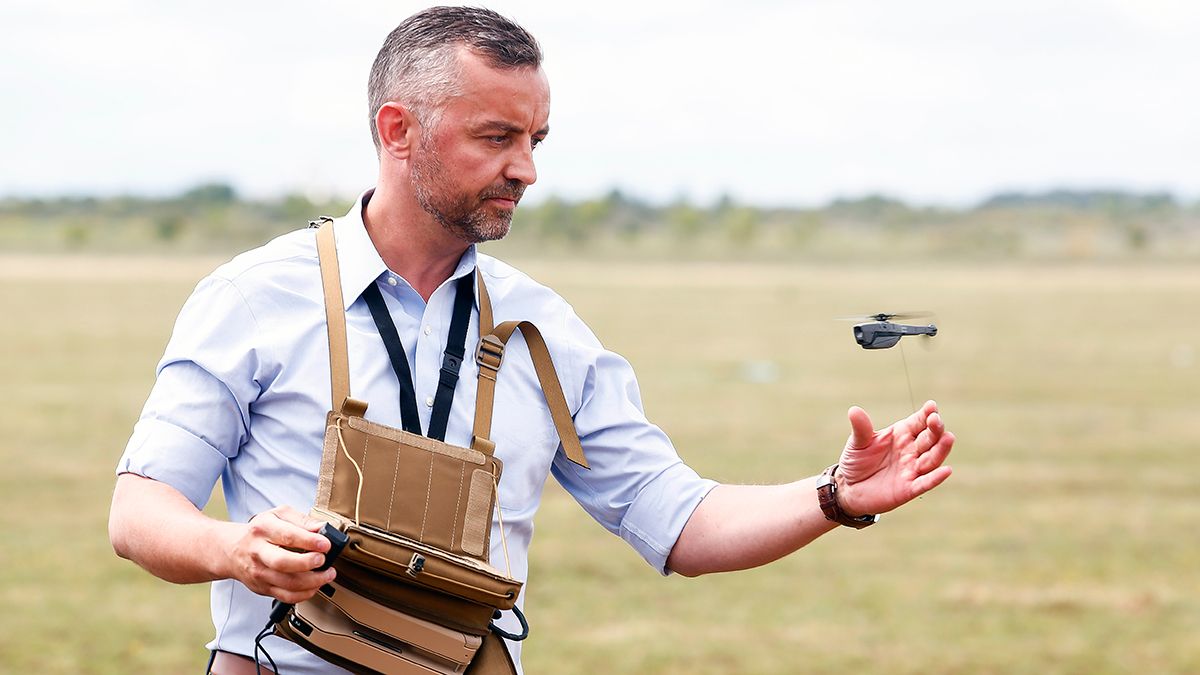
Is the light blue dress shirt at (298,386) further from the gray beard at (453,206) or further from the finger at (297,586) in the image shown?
the finger at (297,586)

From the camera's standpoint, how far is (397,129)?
3.27 m

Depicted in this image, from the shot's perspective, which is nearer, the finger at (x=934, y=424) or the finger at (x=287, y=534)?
the finger at (x=287, y=534)

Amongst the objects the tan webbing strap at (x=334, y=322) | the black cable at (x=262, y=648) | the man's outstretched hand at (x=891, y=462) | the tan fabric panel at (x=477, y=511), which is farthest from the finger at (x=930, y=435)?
the black cable at (x=262, y=648)

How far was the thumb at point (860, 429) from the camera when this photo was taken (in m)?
3.05

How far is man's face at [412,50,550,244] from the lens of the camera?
318 cm

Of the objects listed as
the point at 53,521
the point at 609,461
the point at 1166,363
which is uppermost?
the point at 609,461

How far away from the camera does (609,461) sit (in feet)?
11.7

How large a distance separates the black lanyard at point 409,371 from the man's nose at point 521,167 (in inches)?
12.9

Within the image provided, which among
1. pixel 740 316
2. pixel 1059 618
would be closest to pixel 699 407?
pixel 1059 618

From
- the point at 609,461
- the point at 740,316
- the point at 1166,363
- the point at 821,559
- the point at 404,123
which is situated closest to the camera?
the point at 404,123

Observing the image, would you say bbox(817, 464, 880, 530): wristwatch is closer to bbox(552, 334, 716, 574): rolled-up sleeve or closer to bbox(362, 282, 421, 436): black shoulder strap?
bbox(552, 334, 716, 574): rolled-up sleeve

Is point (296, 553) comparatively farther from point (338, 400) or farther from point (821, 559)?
point (821, 559)

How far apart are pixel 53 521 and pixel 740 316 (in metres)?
39.9

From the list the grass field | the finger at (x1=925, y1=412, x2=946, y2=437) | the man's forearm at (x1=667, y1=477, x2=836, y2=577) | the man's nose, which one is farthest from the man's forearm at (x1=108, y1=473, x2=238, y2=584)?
the grass field
